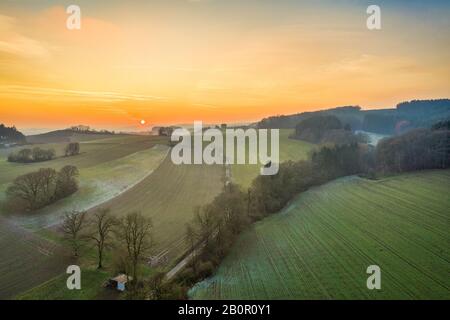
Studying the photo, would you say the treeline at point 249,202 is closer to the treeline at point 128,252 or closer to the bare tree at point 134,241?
the treeline at point 128,252

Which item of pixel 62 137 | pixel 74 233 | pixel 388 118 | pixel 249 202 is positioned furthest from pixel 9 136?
pixel 388 118

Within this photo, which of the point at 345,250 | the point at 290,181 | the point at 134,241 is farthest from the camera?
the point at 290,181

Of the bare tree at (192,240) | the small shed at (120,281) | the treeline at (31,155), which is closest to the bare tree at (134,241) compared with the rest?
the small shed at (120,281)

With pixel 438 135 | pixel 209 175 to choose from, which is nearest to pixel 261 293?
pixel 209 175

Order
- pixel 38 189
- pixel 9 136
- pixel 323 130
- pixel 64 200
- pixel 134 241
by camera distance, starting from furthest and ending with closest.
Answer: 1. pixel 323 130
2. pixel 9 136
3. pixel 64 200
4. pixel 38 189
5. pixel 134 241

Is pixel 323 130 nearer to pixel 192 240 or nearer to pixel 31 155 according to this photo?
pixel 192 240

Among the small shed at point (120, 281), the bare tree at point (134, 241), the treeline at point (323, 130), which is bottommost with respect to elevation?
the small shed at point (120, 281)

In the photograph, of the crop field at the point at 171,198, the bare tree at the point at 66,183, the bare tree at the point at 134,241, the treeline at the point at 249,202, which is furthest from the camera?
the bare tree at the point at 66,183
